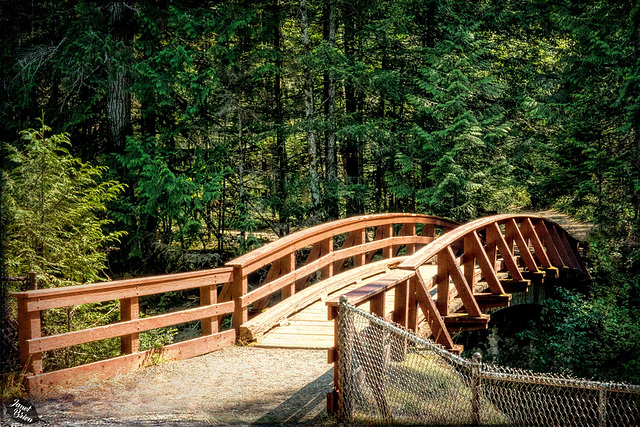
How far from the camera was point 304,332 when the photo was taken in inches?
295

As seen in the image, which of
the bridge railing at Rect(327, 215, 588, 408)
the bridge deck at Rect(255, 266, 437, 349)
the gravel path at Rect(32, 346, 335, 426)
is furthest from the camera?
the bridge deck at Rect(255, 266, 437, 349)

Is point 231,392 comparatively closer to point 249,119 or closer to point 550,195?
point 249,119

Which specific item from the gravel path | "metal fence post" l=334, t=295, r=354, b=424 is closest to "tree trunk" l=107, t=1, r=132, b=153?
the gravel path

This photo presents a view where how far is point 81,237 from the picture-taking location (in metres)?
8.27

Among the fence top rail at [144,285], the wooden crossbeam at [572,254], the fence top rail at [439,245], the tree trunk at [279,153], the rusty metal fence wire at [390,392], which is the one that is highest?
the tree trunk at [279,153]

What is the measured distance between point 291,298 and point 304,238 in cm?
101

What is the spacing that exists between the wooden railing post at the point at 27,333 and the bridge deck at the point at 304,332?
281 cm

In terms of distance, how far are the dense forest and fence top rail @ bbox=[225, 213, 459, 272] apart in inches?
182

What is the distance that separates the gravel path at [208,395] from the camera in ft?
15.0

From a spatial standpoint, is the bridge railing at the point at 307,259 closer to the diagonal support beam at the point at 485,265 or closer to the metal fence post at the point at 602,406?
the diagonal support beam at the point at 485,265

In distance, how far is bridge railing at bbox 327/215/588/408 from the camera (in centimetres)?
585

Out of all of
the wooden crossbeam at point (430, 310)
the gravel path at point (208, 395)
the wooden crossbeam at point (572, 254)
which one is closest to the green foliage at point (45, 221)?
the gravel path at point (208, 395)

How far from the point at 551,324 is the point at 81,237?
485 inches

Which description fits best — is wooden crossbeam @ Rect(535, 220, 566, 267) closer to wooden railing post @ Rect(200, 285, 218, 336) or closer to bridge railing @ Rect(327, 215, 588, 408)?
bridge railing @ Rect(327, 215, 588, 408)
